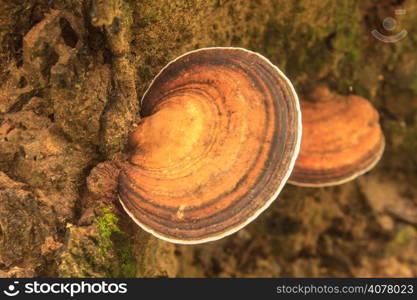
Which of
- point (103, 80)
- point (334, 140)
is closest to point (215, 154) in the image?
point (103, 80)

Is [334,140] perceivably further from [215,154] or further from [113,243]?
[113,243]

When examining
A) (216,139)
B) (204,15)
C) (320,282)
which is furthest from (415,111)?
(216,139)

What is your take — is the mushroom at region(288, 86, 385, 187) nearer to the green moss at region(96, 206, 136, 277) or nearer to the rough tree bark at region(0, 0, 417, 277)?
the rough tree bark at region(0, 0, 417, 277)

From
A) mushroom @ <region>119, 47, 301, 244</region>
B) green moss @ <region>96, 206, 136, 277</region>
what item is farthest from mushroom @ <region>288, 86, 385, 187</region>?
green moss @ <region>96, 206, 136, 277</region>

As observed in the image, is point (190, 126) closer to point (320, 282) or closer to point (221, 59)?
point (221, 59)

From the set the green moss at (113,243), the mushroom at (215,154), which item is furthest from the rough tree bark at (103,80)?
the mushroom at (215,154)

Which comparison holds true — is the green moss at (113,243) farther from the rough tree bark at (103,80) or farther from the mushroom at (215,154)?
the mushroom at (215,154)
